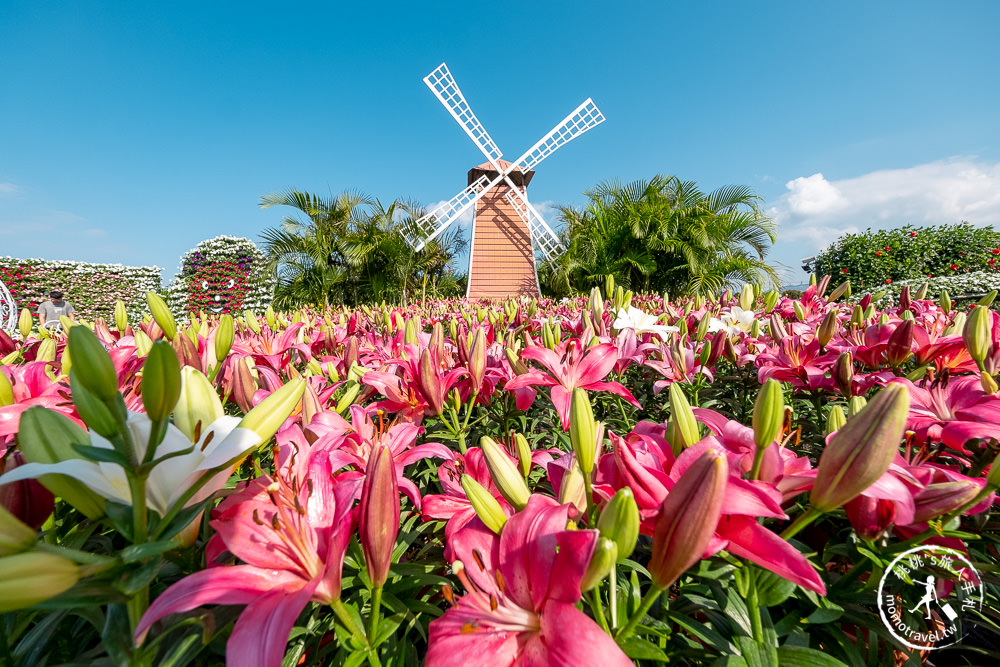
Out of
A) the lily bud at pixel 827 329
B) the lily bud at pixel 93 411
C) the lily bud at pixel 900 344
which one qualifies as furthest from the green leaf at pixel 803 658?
the lily bud at pixel 827 329

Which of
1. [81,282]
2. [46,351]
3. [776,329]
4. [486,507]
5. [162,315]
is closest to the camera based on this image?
[486,507]

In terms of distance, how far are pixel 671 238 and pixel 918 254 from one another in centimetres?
630

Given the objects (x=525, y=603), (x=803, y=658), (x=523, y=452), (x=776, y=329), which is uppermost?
(x=776, y=329)

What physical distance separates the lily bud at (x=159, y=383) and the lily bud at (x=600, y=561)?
1.47 feet

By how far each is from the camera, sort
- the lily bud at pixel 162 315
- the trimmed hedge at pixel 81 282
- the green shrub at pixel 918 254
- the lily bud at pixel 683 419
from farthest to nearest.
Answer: the trimmed hedge at pixel 81 282
the green shrub at pixel 918 254
the lily bud at pixel 162 315
the lily bud at pixel 683 419

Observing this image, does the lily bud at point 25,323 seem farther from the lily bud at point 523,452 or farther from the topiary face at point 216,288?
the topiary face at point 216,288

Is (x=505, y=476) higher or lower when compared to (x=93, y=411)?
lower

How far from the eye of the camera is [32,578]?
1.15ft

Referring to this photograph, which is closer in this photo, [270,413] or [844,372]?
[270,413]

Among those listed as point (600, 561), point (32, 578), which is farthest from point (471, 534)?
point (32, 578)

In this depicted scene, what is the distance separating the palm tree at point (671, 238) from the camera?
1135 cm

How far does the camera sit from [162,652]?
585 mm

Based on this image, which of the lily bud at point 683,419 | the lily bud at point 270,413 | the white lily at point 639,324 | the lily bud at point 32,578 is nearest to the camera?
the lily bud at point 32,578

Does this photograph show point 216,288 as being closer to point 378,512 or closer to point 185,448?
point 185,448
